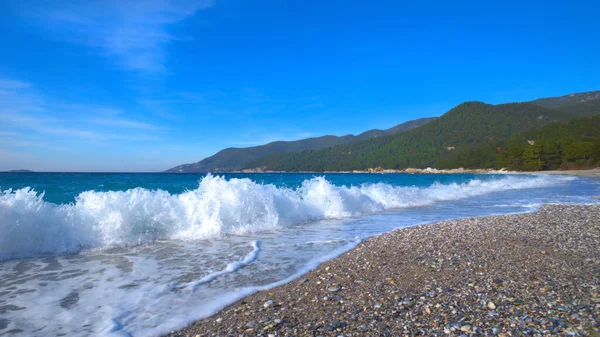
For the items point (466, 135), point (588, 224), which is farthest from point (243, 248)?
point (466, 135)

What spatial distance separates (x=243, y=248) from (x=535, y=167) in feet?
294

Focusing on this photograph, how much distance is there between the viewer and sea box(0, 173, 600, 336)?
4.16m

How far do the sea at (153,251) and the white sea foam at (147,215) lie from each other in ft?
0.10

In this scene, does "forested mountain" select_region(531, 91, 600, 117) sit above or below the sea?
above

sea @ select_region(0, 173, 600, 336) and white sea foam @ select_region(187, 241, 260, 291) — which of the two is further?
white sea foam @ select_region(187, 241, 260, 291)

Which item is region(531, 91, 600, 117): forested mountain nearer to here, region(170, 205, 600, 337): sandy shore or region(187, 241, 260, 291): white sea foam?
region(170, 205, 600, 337): sandy shore

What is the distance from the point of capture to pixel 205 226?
A: 983 centimetres

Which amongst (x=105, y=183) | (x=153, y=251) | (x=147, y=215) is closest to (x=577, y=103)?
(x=105, y=183)

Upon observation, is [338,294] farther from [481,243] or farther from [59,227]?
[59,227]

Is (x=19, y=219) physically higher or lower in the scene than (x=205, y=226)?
higher

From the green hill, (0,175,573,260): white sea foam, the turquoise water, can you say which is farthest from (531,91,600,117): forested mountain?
(0,175,573,260): white sea foam

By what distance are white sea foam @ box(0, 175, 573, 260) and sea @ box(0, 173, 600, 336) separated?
30mm

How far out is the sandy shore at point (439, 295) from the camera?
3285mm

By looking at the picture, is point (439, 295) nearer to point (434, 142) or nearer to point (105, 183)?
point (105, 183)
